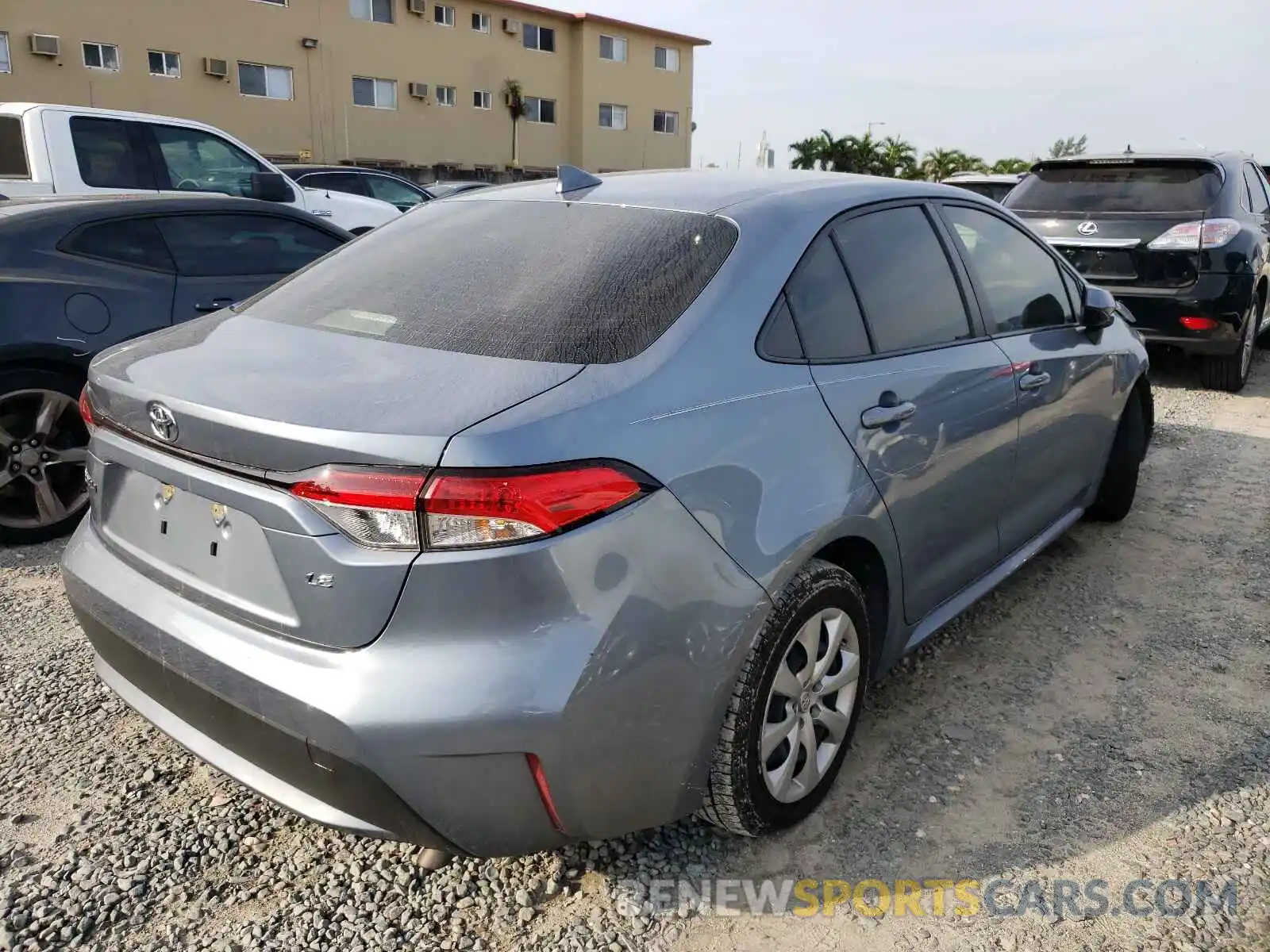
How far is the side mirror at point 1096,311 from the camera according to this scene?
12.6ft

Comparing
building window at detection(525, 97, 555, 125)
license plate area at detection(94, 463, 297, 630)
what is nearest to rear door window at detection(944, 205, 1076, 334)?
license plate area at detection(94, 463, 297, 630)

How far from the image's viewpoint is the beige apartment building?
77.2 feet

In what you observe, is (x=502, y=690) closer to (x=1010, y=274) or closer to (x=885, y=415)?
(x=885, y=415)

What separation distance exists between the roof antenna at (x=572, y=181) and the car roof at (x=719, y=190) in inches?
0.8

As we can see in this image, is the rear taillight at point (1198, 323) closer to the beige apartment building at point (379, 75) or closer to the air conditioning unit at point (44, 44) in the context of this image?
the beige apartment building at point (379, 75)

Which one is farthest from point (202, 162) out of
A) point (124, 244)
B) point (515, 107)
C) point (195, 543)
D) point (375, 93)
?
point (515, 107)

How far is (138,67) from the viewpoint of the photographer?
2430 cm

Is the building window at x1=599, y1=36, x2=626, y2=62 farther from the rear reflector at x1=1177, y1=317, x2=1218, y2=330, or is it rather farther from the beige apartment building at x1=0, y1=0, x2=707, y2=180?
the rear reflector at x1=1177, y1=317, x2=1218, y2=330

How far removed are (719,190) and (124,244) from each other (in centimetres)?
324

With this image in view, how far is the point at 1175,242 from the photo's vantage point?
6762 millimetres

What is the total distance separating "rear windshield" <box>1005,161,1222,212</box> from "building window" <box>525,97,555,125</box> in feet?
95.5

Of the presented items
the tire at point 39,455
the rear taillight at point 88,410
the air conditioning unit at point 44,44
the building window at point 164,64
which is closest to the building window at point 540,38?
the building window at point 164,64

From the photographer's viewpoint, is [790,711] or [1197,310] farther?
[1197,310]

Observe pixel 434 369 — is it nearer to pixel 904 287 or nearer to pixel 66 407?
pixel 904 287
